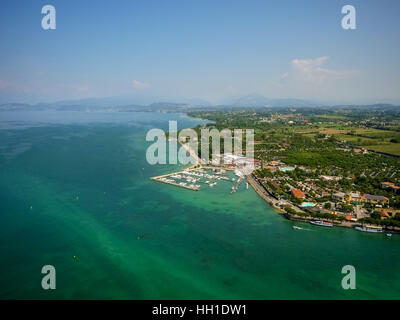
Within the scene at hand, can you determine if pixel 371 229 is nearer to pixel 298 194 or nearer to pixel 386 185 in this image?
pixel 298 194

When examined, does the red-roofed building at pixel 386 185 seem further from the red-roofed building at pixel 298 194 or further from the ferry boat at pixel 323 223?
the ferry boat at pixel 323 223

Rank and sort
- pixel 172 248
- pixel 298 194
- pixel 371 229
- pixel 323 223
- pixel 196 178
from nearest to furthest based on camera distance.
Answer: pixel 172 248 < pixel 371 229 < pixel 323 223 < pixel 298 194 < pixel 196 178

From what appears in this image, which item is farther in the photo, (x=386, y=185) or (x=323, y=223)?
(x=386, y=185)

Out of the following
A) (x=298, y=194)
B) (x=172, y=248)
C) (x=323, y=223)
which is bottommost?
(x=172, y=248)

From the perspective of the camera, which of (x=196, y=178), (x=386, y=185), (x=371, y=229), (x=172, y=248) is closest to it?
(x=172, y=248)

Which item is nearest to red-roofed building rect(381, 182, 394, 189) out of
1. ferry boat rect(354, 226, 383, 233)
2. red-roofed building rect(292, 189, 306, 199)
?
red-roofed building rect(292, 189, 306, 199)

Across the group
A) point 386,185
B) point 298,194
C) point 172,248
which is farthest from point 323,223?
point 386,185

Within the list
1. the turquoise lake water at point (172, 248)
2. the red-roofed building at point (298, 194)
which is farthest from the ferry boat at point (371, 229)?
the red-roofed building at point (298, 194)

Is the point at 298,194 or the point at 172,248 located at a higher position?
the point at 298,194
